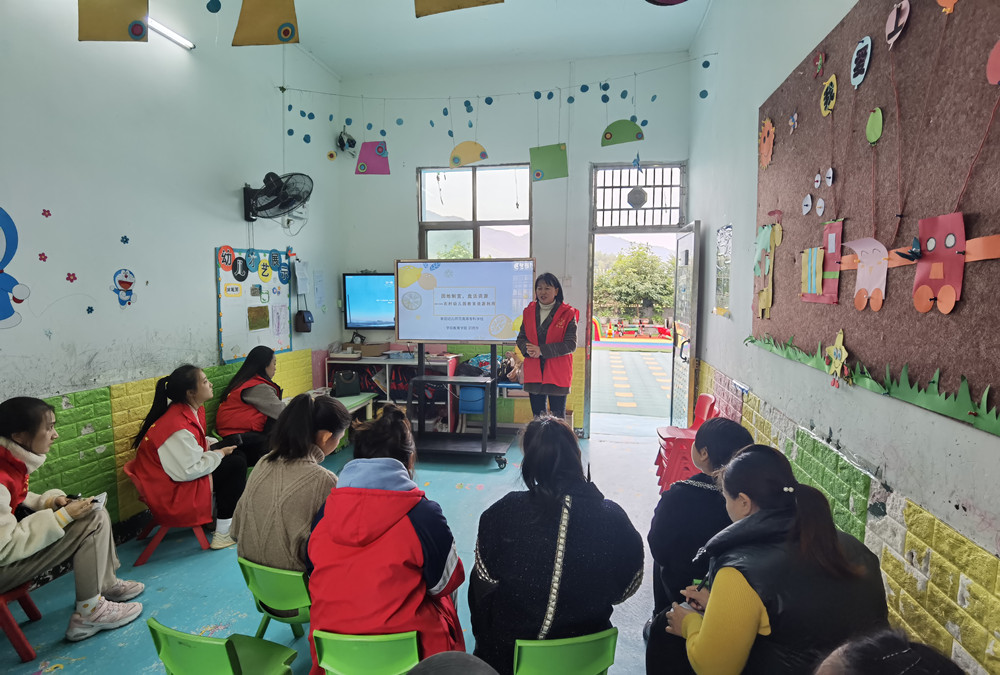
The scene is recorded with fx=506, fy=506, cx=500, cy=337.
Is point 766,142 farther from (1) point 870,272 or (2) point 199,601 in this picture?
(2) point 199,601

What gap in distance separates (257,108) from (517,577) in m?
4.08

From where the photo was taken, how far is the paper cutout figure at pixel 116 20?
1779mm

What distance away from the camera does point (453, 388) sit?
488 cm

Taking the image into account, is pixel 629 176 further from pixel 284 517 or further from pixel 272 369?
A: pixel 284 517

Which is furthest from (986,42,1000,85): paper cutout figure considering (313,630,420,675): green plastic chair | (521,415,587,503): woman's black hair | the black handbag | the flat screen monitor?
the flat screen monitor

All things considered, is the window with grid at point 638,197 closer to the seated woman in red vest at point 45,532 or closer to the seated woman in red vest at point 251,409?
the seated woman in red vest at point 251,409

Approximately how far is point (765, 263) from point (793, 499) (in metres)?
1.54

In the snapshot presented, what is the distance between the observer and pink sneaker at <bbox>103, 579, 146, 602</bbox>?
2.29 meters

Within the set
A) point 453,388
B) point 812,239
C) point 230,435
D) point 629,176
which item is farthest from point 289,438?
point 629,176

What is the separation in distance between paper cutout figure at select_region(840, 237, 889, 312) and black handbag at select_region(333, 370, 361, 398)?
4061 millimetres

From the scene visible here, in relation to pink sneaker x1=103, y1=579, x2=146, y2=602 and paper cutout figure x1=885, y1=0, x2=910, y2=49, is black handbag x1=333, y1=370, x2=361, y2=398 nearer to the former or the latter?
pink sneaker x1=103, y1=579, x2=146, y2=602

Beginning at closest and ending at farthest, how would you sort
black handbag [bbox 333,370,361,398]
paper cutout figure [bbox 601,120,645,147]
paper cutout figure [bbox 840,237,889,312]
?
1. paper cutout figure [bbox 840,237,889,312]
2. paper cutout figure [bbox 601,120,645,147]
3. black handbag [bbox 333,370,361,398]

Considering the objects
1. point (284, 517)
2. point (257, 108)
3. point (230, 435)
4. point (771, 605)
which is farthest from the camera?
point (257, 108)

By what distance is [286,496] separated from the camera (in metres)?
1.74
